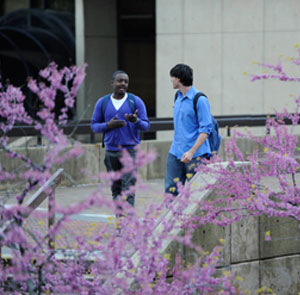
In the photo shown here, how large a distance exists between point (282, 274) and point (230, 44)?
1257cm

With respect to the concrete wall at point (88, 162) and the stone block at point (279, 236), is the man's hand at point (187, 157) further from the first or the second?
the concrete wall at point (88, 162)

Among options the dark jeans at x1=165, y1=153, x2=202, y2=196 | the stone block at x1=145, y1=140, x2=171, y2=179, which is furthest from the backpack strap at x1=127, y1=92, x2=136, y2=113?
the stone block at x1=145, y1=140, x2=171, y2=179

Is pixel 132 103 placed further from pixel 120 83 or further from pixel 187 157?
pixel 187 157

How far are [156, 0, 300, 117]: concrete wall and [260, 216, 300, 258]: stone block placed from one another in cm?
1187

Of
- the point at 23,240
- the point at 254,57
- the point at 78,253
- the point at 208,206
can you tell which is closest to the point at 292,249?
the point at 208,206

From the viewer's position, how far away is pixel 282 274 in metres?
8.08

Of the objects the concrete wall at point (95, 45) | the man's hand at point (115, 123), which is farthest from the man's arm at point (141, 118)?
the concrete wall at point (95, 45)

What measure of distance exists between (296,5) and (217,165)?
13752 mm

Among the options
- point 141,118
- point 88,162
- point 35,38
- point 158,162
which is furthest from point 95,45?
point 141,118

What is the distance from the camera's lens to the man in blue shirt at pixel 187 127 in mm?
7172

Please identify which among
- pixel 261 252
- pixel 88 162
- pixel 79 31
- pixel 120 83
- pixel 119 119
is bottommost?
pixel 261 252

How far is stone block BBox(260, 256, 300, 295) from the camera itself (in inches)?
314

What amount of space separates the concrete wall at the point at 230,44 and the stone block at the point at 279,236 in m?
11.9

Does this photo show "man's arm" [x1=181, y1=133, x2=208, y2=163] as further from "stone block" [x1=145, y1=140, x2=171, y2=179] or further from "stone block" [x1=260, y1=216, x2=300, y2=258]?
"stone block" [x1=145, y1=140, x2=171, y2=179]
